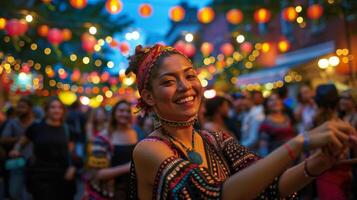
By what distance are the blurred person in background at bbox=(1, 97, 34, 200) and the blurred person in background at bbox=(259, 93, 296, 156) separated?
3430mm

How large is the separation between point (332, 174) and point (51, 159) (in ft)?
11.3

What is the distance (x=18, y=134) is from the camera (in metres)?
7.79

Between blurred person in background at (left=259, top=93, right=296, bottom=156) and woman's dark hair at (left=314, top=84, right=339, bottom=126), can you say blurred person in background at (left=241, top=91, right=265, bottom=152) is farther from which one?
woman's dark hair at (left=314, top=84, right=339, bottom=126)

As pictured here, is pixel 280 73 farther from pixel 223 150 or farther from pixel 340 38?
pixel 223 150

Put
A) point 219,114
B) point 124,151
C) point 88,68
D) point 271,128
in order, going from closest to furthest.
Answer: point 124,151 → point 219,114 → point 271,128 → point 88,68

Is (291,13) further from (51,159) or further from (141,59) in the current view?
(141,59)

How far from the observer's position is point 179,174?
1.88 m

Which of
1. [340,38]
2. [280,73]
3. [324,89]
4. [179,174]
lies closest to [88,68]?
[280,73]

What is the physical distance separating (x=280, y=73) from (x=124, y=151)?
1545 cm

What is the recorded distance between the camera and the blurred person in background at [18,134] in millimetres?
7141

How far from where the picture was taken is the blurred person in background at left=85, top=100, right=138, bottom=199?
4652 mm

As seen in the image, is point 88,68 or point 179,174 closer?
point 179,174

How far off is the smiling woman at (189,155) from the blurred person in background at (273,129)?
4188 mm

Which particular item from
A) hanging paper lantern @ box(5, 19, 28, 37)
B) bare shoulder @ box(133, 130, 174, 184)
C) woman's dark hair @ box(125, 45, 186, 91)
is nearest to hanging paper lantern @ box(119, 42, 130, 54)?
hanging paper lantern @ box(5, 19, 28, 37)
